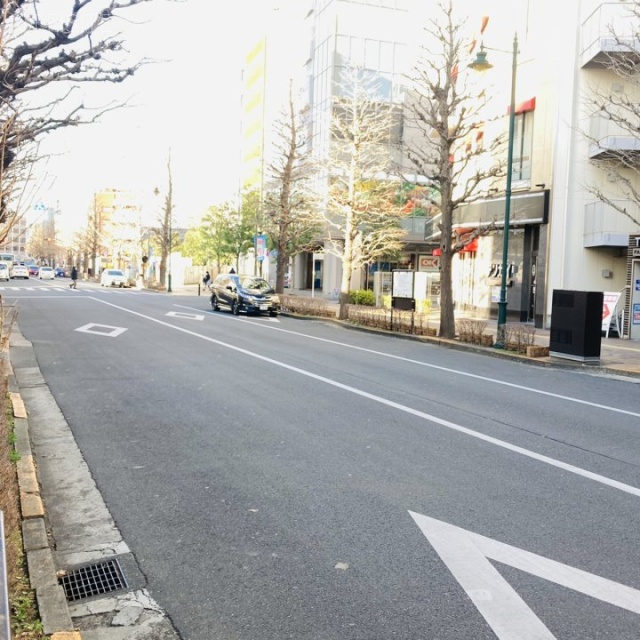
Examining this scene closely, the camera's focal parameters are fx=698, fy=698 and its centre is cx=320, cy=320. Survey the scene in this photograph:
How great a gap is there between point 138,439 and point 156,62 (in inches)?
158

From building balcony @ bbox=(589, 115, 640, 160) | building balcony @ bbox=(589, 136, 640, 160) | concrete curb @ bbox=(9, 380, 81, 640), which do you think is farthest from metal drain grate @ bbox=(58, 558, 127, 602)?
building balcony @ bbox=(589, 136, 640, 160)

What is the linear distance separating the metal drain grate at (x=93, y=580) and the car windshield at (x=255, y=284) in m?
25.2

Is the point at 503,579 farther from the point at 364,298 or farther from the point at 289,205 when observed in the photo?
the point at 289,205

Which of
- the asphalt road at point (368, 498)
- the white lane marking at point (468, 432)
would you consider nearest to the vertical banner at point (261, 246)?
the white lane marking at point (468, 432)

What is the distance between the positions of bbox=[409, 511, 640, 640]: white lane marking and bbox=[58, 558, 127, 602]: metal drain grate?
2.07m

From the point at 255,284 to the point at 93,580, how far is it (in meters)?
26.1

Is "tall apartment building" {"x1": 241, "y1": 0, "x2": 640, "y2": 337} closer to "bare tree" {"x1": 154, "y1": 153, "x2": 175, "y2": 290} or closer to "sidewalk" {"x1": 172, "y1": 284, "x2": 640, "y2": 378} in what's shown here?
"sidewalk" {"x1": 172, "y1": 284, "x2": 640, "y2": 378}

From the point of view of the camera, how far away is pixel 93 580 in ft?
14.2

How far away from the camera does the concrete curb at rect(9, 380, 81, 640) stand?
11.7ft

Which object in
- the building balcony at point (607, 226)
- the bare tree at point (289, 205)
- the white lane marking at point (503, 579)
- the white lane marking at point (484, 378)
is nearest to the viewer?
the white lane marking at point (503, 579)

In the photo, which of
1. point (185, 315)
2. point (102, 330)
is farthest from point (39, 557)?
point (185, 315)

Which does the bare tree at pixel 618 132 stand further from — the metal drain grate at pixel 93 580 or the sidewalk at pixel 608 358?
the metal drain grate at pixel 93 580

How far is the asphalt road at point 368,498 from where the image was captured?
12.6 ft

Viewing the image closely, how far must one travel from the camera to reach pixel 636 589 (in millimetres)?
4074
